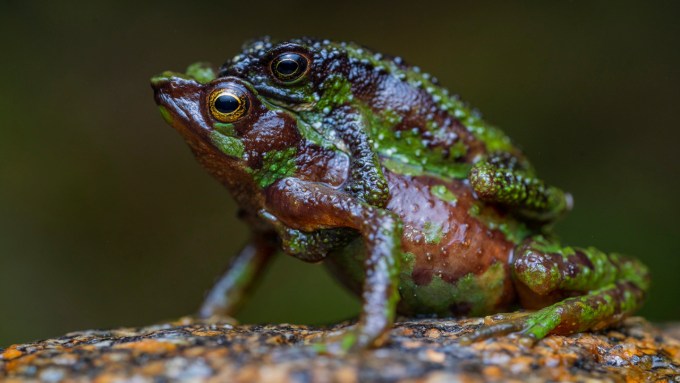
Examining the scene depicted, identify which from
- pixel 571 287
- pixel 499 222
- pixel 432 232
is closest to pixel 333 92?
Answer: pixel 432 232

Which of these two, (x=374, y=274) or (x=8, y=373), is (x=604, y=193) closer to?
(x=374, y=274)

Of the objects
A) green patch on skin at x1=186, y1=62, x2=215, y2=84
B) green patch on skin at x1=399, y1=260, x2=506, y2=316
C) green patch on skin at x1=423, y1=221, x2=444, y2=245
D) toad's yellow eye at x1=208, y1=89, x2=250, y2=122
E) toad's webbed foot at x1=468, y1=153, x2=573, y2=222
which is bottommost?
green patch on skin at x1=399, y1=260, x2=506, y2=316

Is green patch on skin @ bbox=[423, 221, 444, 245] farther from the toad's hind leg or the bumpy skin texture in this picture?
the toad's hind leg

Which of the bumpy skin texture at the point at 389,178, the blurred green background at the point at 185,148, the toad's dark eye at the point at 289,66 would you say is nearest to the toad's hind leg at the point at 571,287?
the bumpy skin texture at the point at 389,178

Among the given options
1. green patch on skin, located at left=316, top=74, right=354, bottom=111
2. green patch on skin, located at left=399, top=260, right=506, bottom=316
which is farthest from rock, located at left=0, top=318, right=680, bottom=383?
green patch on skin, located at left=316, top=74, right=354, bottom=111

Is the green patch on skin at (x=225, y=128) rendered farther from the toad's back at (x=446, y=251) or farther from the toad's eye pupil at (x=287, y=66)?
the toad's back at (x=446, y=251)

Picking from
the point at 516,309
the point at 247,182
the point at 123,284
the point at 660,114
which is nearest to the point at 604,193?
the point at 660,114
